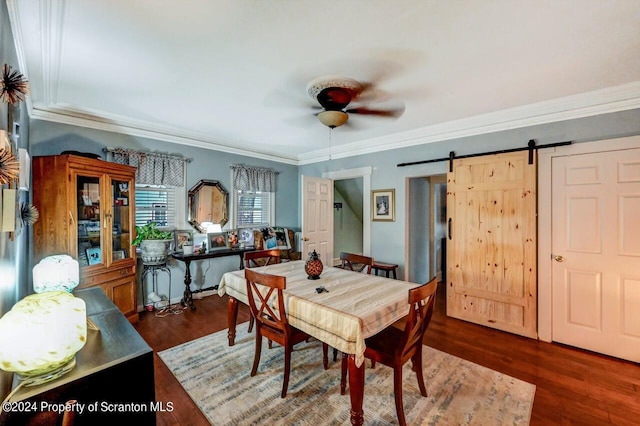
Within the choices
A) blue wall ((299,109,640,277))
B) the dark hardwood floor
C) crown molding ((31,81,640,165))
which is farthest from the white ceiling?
the dark hardwood floor

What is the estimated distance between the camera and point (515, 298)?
310 cm

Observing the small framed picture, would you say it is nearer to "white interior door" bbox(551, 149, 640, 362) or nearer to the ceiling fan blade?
the ceiling fan blade

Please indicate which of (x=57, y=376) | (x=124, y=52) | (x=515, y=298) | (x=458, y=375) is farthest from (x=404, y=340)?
(x=124, y=52)

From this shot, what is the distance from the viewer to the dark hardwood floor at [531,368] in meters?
1.89

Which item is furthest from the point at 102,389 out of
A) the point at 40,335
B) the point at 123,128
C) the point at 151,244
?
the point at 123,128

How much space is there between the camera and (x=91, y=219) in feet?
9.58

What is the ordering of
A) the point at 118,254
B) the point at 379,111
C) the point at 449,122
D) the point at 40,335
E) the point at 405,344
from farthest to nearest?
the point at 449,122
the point at 118,254
the point at 379,111
the point at 405,344
the point at 40,335

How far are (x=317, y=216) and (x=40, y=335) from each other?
389 cm

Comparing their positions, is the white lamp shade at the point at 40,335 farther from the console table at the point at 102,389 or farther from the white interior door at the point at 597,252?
the white interior door at the point at 597,252

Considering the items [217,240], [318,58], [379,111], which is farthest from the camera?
[217,240]

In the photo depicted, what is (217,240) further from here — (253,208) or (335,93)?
(335,93)

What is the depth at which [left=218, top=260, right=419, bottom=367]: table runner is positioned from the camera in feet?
5.49

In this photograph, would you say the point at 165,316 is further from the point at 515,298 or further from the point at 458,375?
the point at 515,298

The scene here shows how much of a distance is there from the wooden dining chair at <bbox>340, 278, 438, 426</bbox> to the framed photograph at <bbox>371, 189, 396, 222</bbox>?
233 centimetres
